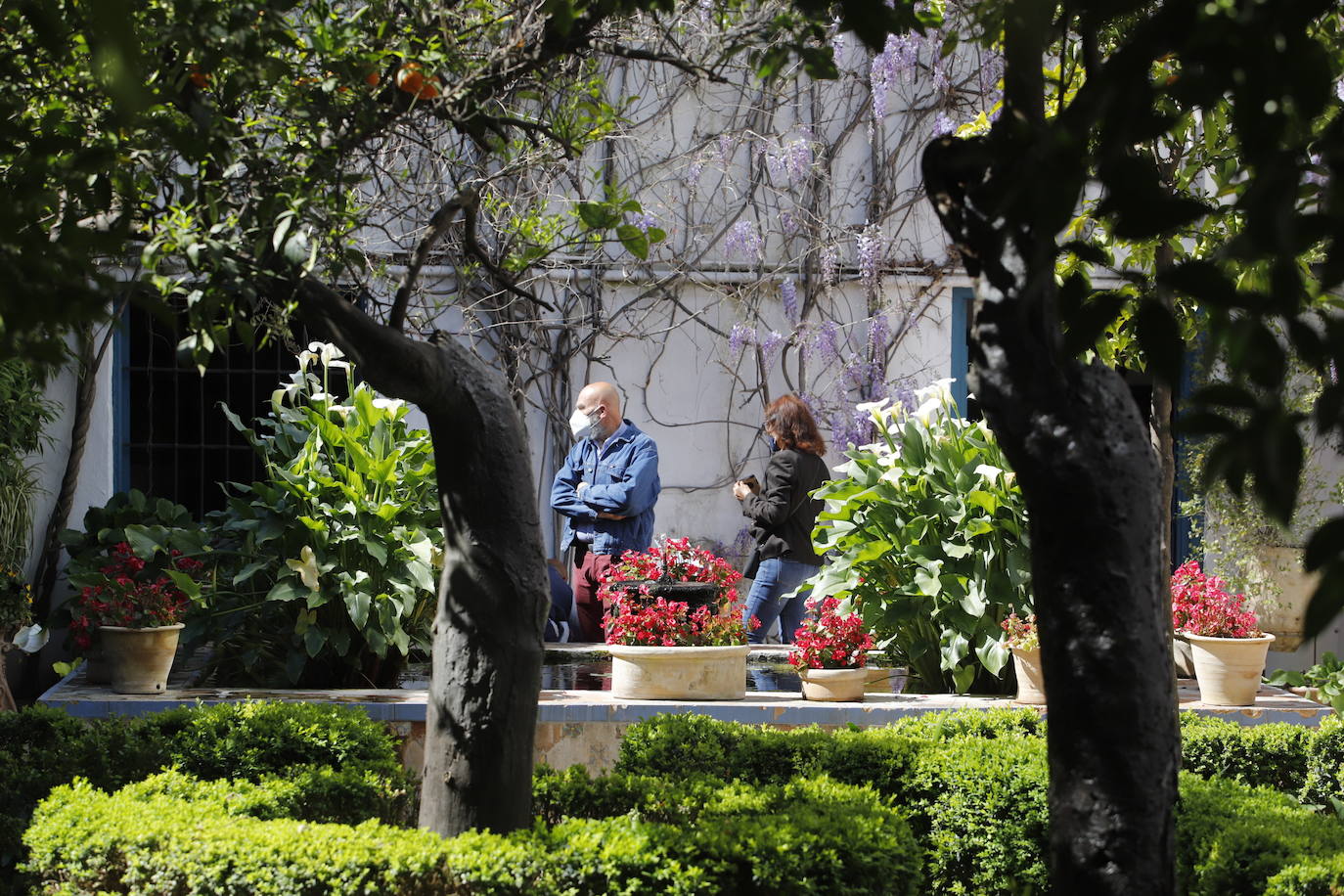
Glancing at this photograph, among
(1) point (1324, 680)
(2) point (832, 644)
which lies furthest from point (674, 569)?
(1) point (1324, 680)

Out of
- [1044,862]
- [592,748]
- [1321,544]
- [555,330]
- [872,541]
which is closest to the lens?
[1321,544]

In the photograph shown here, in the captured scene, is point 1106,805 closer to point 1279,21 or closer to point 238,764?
point 1279,21

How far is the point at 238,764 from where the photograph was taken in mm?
4129

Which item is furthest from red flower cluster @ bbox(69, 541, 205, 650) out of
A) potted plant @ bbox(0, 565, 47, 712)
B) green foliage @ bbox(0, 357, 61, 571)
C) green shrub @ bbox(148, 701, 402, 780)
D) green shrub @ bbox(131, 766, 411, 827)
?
green shrub @ bbox(131, 766, 411, 827)

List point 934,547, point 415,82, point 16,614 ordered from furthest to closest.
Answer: point 16,614 < point 934,547 < point 415,82

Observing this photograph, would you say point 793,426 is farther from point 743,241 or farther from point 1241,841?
point 1241,841

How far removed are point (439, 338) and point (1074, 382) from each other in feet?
5.60

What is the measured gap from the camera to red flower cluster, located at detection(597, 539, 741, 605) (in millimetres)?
5691

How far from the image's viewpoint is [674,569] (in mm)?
5719

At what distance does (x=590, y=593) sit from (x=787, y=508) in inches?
46.9

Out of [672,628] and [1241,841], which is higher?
[672,628]

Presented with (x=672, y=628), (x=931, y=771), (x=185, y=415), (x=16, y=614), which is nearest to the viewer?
(x=931, y=771)

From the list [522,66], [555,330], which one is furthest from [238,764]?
[555,330]

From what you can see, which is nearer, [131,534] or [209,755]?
[209,755]
